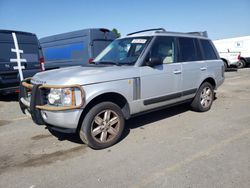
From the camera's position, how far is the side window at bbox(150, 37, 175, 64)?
433cm

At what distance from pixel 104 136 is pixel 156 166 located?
41.7 inches

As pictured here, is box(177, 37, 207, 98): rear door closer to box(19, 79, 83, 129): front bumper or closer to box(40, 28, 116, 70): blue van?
box(19, 79, 83, 129): front bumper

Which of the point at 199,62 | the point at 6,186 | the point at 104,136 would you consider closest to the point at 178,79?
the point at 199,62

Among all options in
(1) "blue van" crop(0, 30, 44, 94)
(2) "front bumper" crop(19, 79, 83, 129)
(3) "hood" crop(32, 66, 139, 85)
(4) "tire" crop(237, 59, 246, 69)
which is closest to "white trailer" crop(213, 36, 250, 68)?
(4) "tire" crop(237, 59, 246, 69)

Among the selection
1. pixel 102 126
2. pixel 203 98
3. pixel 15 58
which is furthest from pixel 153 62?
pixel 15 58

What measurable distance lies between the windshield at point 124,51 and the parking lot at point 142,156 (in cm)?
144

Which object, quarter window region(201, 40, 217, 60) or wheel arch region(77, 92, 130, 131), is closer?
wheel arch region(77, 92, 130, 131)

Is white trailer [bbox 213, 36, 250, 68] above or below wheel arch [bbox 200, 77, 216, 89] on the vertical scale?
above

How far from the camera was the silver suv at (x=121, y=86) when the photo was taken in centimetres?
328

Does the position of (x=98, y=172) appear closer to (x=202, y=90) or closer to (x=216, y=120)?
(x=216, y=120)

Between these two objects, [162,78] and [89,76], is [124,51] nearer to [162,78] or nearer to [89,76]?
[162,78]

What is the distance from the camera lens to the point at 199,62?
520 cm

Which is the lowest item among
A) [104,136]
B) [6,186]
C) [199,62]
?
[6,186]

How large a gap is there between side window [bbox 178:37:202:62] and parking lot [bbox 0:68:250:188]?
140cm
